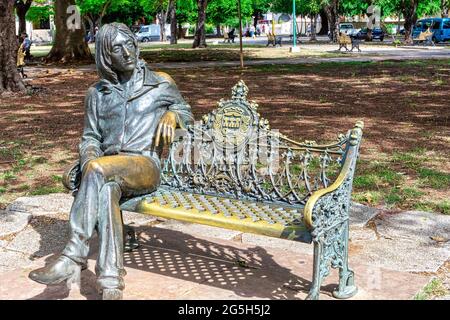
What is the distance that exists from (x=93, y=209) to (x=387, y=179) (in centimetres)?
403

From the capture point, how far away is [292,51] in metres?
31.9

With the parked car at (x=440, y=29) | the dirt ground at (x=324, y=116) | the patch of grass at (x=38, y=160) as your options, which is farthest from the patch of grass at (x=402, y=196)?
the parked car at (x=440, y=29)

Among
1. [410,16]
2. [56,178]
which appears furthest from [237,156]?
[410,16]

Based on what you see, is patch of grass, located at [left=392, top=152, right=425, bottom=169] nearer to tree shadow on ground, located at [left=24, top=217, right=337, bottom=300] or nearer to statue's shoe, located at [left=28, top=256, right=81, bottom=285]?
tree shadow on ground, located at [left=24, top=217, right=337, bottom=300]

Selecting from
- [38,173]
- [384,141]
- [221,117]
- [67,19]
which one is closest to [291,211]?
[221,117]

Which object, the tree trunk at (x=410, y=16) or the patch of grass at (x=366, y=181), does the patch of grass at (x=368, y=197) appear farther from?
the tree trunk at (x=410, y=16)

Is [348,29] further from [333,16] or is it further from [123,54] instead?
[123,54]

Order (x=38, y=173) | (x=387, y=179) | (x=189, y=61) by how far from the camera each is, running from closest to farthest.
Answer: (x=387, y=179) < (x=38, y=173) < (x=189, y=61)

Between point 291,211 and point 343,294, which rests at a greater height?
point 291,211

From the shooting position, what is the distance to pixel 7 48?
49.4ft

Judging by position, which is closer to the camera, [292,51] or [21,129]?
[21,129]

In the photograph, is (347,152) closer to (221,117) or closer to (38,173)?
(221,117)

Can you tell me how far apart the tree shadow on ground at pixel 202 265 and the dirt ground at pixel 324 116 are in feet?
5.88

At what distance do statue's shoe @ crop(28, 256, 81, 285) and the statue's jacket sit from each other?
2.83 ft
